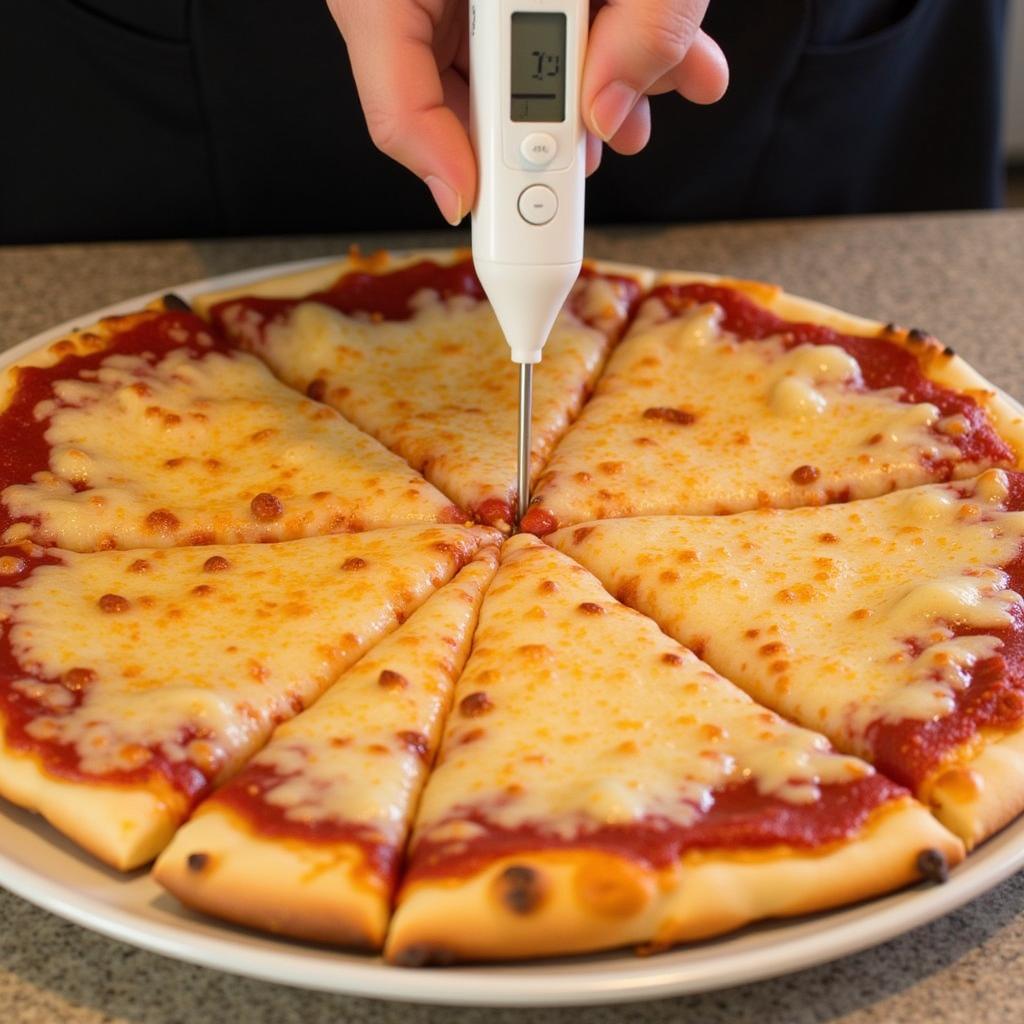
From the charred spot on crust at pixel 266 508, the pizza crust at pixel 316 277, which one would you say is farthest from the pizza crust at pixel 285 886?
the pizza crust at pixel 316 277

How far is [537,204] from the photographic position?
140 cm

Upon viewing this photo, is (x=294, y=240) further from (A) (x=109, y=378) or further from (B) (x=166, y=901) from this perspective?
(B) (x=166, y=901)

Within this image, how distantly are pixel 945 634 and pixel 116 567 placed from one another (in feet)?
2.81

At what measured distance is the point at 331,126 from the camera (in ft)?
7.82

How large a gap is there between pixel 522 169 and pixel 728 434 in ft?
1.97

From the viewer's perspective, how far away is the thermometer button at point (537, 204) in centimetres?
139

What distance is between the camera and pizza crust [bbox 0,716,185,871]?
1.16m

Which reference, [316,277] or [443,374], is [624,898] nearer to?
[443,374]

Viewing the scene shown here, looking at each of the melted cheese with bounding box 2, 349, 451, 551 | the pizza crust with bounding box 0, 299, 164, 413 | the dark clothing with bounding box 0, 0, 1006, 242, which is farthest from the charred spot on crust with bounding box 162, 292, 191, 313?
the dark clothing with bounding box 0, 0, 1006, 242

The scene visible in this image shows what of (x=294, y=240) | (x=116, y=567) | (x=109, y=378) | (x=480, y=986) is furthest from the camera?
(x=294, y=240)

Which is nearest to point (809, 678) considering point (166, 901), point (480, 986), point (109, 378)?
point (480, 986)

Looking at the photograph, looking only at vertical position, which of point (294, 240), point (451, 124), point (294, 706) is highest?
point (451, 124)

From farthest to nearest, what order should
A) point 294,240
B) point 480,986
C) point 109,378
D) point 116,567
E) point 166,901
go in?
point 294,240
point 109,378
point 116,567
point 166,901
point 480,986

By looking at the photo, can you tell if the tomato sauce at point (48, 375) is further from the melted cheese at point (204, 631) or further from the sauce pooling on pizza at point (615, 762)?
the sauce pooling on pizza at point (615, 762)
